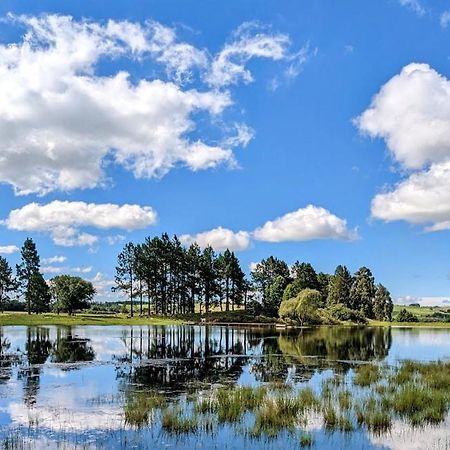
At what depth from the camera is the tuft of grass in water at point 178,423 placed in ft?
64.1

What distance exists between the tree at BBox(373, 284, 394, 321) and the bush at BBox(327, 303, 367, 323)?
20.1 metres

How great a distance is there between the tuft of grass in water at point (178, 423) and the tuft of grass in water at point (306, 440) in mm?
3882

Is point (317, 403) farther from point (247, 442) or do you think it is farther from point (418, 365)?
point (418, 365)

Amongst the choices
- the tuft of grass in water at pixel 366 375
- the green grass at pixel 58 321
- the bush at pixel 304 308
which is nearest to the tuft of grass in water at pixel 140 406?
the tuft of grass in water at pixel 366 375

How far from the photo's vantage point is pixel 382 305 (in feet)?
537

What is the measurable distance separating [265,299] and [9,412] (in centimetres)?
14367

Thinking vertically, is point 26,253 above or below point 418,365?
above

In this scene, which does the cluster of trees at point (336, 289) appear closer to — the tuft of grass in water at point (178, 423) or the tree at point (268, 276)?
the tree at point (268, 276)

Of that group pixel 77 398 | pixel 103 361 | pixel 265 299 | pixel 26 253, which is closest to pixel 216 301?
pixel 265 299

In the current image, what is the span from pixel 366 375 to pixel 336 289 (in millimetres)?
129740

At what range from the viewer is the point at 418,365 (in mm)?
39312

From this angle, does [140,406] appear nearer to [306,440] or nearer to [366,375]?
[306,440]

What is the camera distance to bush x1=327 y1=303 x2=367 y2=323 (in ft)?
465

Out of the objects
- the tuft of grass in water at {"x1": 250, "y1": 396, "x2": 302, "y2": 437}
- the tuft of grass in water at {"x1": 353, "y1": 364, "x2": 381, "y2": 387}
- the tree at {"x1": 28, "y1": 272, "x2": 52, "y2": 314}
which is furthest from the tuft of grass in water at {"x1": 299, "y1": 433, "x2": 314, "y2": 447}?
the tree at {"x1": 28, "y1": 272, "x2": 52, "y2": 314}
